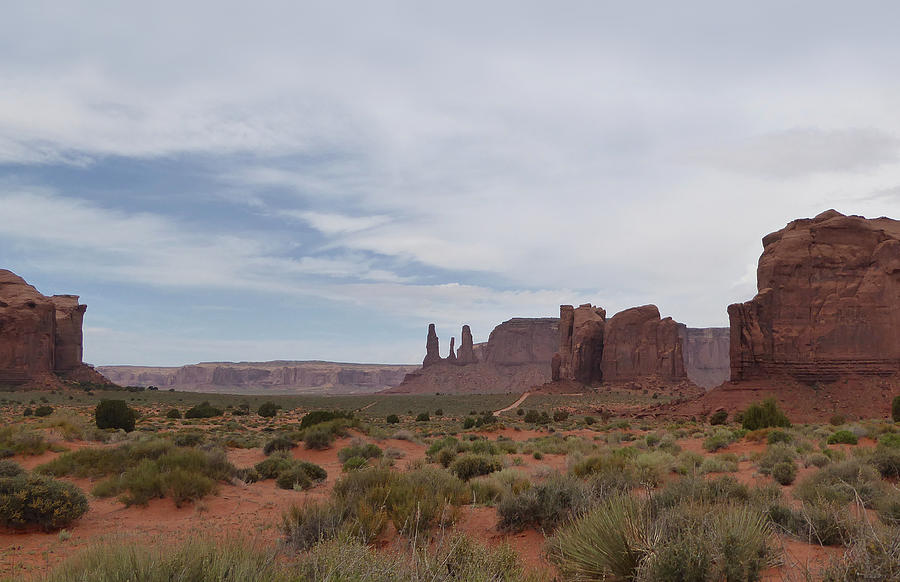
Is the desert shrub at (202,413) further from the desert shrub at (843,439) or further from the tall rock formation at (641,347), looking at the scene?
the tall rock formation at (641,347)

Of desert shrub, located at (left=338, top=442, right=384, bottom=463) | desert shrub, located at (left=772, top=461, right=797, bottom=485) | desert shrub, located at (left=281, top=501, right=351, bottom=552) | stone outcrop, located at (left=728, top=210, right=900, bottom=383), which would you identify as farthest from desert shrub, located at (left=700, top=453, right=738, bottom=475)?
stone outcrop, located at (left=728, top=210, right=900, bottom=383)

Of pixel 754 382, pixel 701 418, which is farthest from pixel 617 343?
pixel 701 418

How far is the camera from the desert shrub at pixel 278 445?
18.9m

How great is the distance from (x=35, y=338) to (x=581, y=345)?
70354mm

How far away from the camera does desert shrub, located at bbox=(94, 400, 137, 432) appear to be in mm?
25141

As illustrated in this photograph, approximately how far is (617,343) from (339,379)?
424 feet

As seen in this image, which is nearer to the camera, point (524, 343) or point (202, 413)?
point (202, 413)

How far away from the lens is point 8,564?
273 inches

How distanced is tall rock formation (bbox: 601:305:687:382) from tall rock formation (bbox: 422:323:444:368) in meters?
64.3

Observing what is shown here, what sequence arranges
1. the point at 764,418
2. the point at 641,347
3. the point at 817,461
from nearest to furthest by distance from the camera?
the point at 817,461 < the point at 764,418 < the point at 641,347

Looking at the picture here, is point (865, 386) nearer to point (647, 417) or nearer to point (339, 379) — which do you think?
point (647, 417)

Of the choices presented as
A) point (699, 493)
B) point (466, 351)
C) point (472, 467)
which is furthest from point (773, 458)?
point (466, 351)

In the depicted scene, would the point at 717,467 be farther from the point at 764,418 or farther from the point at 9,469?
the point at 764,418

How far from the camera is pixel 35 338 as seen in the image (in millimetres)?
64938
